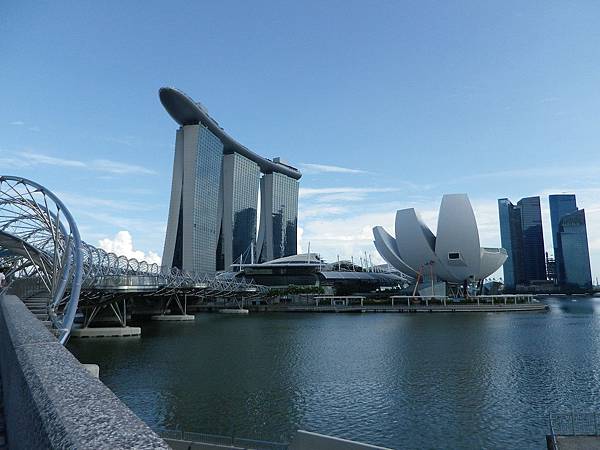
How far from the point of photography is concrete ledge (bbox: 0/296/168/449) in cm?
260

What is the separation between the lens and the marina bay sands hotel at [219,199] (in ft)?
393

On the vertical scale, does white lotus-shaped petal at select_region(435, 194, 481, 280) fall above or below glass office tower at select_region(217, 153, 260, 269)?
below

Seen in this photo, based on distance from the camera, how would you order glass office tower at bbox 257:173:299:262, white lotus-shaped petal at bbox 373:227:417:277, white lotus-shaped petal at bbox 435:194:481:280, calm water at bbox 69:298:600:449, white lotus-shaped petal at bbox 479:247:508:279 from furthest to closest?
glass office tower at bbox 257:173:299:262
white lotus-shaped petal at bbox 373:227:417:277
white lotus-shaped petal at bbox 479:247:508:279
white lotus-shaped petal at bbox 435:194:481:280
calm water at bbox 69:298:600:449

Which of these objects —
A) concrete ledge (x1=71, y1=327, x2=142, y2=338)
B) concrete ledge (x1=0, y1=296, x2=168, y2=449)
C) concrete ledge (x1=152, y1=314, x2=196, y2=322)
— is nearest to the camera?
concrete ledge (x1=0, y1=296, x2=168, y2=449)

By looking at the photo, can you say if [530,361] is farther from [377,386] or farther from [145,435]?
[145,435]

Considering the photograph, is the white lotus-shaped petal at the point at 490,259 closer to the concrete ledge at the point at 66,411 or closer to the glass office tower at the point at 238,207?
the glass office tower at the point at 238,207

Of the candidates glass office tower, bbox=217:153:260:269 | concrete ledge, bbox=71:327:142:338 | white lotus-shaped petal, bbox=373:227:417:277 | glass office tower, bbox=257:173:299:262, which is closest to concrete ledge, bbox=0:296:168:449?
concrete ledge, bbox=71:327:142:338

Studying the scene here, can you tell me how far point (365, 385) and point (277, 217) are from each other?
15132cm

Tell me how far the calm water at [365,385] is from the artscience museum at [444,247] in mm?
45927

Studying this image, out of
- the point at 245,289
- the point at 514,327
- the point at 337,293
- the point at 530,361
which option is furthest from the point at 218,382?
the point at 337,293

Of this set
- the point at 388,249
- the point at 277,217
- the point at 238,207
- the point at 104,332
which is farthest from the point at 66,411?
the point at 277,217

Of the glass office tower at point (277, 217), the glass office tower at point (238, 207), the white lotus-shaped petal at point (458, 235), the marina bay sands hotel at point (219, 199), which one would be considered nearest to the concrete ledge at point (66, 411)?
the white lotus-shaped petal at point (458, 235)

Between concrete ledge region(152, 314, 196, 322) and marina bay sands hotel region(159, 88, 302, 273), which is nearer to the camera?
concrete ledge region(152, 314, 196, 322)

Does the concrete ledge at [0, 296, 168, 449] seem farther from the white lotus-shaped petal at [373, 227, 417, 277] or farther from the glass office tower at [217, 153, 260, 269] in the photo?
the glass office tower at [217, 153, 260, 269]
